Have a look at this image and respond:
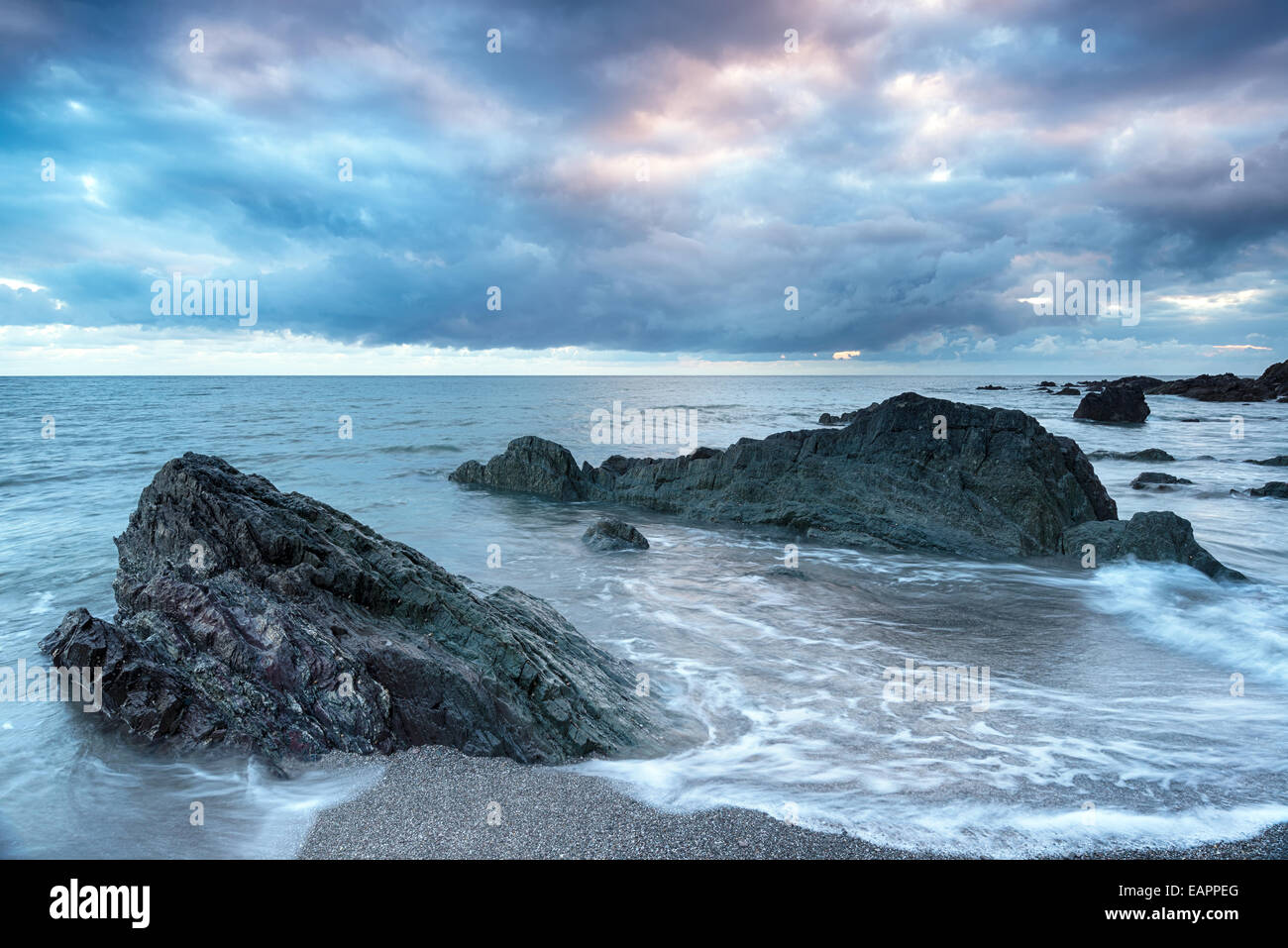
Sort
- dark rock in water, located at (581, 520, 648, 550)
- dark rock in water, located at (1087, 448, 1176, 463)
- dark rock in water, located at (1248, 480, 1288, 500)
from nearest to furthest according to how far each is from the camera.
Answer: dark rock in water, located at (581, 520, 648, 550) < dark rock in water, located at (1248, 480, 1288, 500) < dark rock in water, located at (1087, 448, 1176, 463)

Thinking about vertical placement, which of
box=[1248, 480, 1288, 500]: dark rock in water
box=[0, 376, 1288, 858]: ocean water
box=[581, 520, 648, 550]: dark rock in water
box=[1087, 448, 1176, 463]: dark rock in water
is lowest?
box=[0, 376, 1288, 858]: ocean water

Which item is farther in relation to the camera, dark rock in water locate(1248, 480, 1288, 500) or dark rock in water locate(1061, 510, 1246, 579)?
dark rock in water locate(1248, 480, 1288, 500)

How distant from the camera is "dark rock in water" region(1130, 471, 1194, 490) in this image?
23.4 m

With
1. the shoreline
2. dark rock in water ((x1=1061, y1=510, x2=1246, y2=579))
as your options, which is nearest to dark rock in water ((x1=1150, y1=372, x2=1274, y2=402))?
dark rock in water ((x1=1061, y1=510, x2=1246, y2=579))

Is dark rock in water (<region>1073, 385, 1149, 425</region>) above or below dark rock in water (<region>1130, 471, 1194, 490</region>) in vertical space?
above

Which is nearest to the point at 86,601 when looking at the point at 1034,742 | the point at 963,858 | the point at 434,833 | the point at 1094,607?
the point at 434,833

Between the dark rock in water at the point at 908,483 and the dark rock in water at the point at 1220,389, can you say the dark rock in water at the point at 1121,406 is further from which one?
the dark rock in water at the point at 908,483

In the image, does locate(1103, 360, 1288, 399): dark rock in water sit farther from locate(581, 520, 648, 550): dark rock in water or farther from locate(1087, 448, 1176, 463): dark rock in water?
locate(581, 520, 648, 550): dark rock in water

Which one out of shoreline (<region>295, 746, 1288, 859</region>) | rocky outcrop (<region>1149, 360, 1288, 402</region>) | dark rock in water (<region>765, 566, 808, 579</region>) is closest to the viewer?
shoreline (<region>295, 746, 1288, 859</region>)

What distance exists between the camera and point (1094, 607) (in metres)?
11.1

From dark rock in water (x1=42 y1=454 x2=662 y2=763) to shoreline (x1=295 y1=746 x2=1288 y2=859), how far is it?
527 mm

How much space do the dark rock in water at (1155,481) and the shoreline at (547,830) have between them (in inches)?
901
